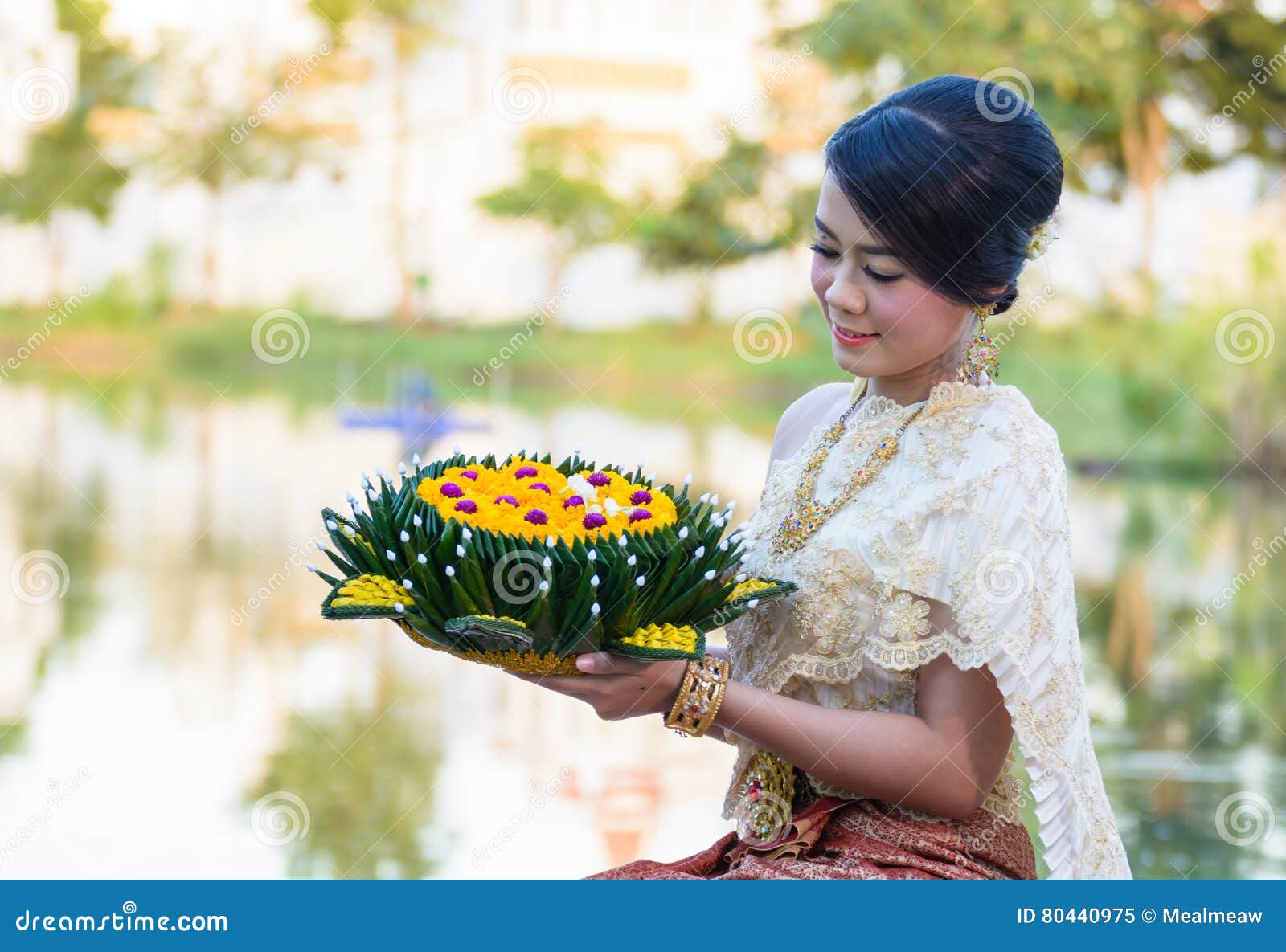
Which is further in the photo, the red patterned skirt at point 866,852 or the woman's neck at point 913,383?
the woman's neck at point 913,383

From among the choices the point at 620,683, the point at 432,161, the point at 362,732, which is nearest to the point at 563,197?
the point at 432,161

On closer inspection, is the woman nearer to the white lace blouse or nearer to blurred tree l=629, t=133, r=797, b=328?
the white lace blouse

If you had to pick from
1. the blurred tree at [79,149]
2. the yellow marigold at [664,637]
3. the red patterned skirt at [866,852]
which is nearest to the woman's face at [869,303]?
the yellow marigold at [664,637]

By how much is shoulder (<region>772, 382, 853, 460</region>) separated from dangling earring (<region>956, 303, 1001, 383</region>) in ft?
0.74

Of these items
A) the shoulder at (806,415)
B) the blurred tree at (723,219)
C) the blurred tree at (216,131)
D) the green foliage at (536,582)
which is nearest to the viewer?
the green foliage at (536,582)

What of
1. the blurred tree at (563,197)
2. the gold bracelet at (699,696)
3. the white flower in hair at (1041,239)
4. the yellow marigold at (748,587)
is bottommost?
the gold bracelet at (699,696)

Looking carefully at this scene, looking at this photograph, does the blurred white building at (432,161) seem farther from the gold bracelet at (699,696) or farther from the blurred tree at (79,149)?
the gold bracelet at (699,696)

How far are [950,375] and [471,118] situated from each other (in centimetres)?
2696

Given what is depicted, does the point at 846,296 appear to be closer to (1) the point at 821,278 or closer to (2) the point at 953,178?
(1) the point at 821,278

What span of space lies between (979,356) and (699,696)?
0.56 metres

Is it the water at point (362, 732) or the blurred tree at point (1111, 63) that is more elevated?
the blurred tree at point (1111, 63)

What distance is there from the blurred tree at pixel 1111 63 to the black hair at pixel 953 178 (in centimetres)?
1301

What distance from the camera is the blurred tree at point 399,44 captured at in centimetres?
2672

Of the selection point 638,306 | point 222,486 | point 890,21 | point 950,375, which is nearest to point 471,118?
point 638,306
